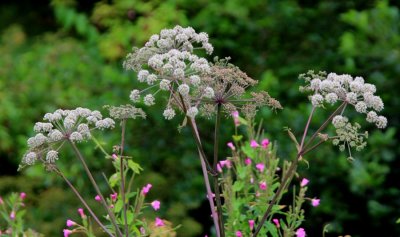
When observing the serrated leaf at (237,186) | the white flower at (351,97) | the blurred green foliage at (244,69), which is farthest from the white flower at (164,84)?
the blurred green foliage at (244,69)

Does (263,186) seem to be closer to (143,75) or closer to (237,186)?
(237,186)

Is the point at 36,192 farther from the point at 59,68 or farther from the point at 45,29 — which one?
the point at 45,29

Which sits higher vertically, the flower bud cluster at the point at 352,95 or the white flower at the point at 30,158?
the flower bud cluster at the point at 352,95

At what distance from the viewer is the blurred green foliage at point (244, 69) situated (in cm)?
446

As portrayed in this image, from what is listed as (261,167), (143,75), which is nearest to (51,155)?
(143,75)

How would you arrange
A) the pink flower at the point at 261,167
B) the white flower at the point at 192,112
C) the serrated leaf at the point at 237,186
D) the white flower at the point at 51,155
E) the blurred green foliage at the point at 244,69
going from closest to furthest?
the white flower at the point at 192,112, the white flower at the point at 51,155, the serrated leaf at the point at 237,186, the pink flower at the point at 261,167, the blurred green foliage at the point at 244,69

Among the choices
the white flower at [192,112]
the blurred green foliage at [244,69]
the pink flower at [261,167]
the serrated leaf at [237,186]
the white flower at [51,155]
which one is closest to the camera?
the white flower at [192,112]

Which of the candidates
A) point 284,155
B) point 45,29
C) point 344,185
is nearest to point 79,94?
point 284,155

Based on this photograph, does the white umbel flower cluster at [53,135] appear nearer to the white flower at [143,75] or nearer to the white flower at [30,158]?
the white flower at [30,158]

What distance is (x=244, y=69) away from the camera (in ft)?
16.8

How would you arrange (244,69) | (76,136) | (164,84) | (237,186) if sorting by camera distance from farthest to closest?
(244,69) < (237,186) < (76,136) < (164,84)

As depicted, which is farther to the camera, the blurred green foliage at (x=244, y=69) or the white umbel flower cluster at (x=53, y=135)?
the blurred green foliage at (x=244, y=69)

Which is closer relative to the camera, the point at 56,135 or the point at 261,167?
the point at 56,135

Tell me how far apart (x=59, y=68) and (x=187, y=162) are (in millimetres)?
1443
